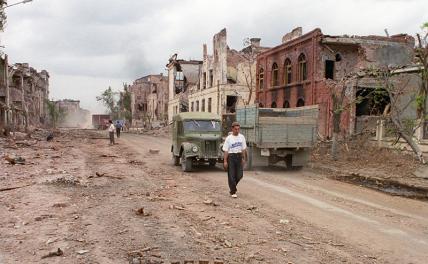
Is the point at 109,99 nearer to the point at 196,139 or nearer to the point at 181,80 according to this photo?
the point at 181,80

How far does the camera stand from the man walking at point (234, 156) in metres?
→ 11.5

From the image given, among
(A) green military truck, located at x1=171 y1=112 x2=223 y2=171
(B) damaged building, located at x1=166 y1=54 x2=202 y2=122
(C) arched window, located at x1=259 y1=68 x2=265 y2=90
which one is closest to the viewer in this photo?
(A) green military truck, located at x1=171 y1=112 x2=223 y2=171

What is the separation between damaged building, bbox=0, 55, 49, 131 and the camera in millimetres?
41656

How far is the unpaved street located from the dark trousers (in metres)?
0.44

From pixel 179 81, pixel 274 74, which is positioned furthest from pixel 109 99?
pixel 274 74

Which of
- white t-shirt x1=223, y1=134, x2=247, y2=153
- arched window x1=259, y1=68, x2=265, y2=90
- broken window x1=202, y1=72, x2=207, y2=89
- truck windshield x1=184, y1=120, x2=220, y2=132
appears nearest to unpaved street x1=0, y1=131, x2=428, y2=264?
white t-shirt x1=223, y1=134, x2=247, y2=153

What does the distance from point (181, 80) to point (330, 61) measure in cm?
3656

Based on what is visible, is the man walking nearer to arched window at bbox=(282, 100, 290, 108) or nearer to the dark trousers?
the dark trousers

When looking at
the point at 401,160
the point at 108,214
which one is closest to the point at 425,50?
the point at 401,160

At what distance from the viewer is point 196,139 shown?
57.1ft

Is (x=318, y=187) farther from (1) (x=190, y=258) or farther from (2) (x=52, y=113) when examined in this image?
(2) (x=52, y=113)

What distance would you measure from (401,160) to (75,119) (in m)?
128

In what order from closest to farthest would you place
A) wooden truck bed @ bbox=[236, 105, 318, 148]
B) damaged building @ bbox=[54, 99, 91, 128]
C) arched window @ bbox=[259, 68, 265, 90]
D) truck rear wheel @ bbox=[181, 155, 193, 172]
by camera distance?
truck rear wheel @ bbox=[181, 155, 193, 172]
wooden truck bed @ bbox=[236, 105, 318, 148]
arched window @ bbox=[259, 68, 265, 90]
damaged building @ bbox=[54, 99, 91, 128]

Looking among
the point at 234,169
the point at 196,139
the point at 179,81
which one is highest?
the point at 179,81
